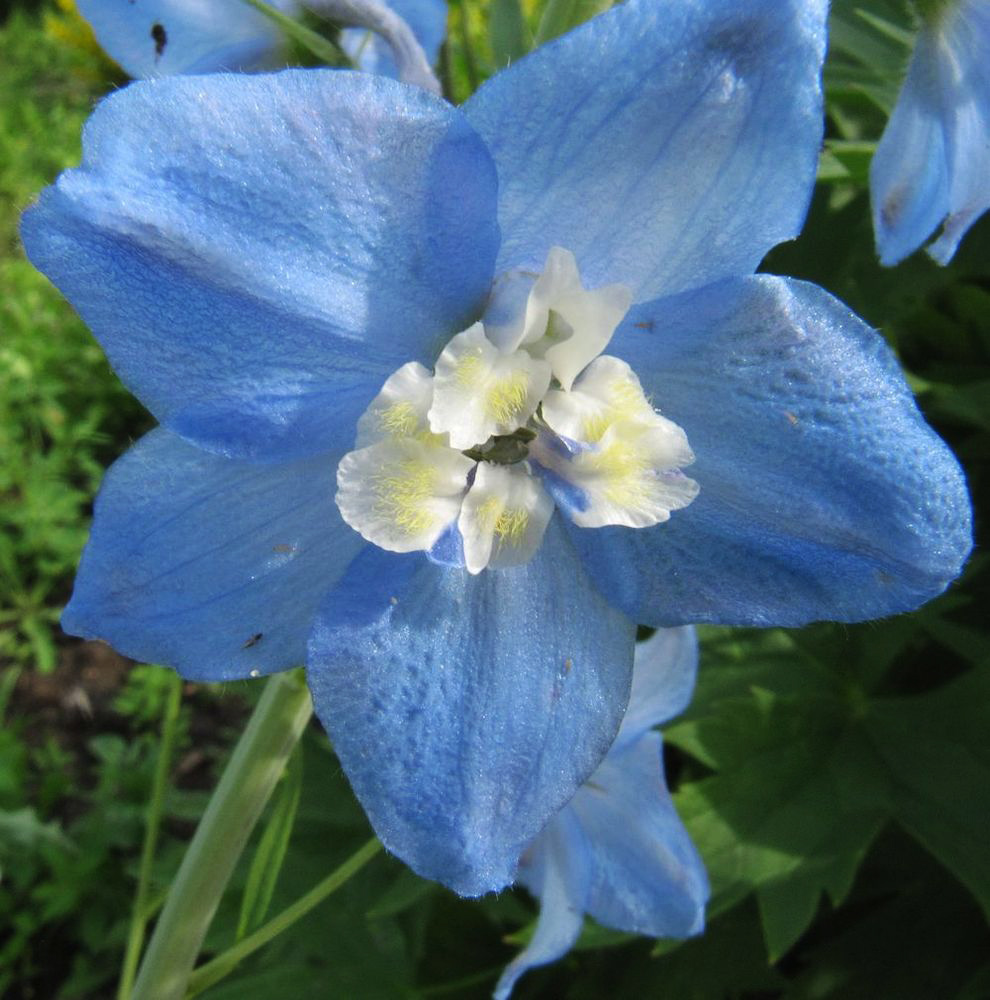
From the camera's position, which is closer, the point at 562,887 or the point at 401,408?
the point at 401,408

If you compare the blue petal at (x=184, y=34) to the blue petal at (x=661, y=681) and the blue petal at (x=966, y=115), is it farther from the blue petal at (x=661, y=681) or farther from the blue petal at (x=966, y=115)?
the blue petal at (x=661, y=681)

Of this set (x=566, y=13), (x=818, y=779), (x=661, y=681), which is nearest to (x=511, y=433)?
(x=566, y=13)

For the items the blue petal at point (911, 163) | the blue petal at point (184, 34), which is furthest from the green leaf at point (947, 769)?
the blue petal at point (184, 34)

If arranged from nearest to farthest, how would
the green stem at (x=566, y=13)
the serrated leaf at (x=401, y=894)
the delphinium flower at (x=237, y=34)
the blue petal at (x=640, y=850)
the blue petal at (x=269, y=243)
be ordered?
the blue petal at (x=269, y=243), the green stem at (x=566, y=13), the delphinium flower at (x=237, y=34), the blue petal at (x=640, y=850), the serrated leaf at (x=401, y=894)

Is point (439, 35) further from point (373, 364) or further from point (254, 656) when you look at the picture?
point (254, 656)

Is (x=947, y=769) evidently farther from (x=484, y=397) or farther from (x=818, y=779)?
(x=484, y=397)

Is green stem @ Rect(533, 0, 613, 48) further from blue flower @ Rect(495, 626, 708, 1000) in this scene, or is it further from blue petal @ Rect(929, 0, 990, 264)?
blue flower @ Rect(495, 626, 708, 1000)

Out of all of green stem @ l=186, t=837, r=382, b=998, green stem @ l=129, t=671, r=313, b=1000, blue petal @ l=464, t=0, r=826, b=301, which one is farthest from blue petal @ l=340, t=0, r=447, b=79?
green stem @ l=186, t=837, r=382, b=998
